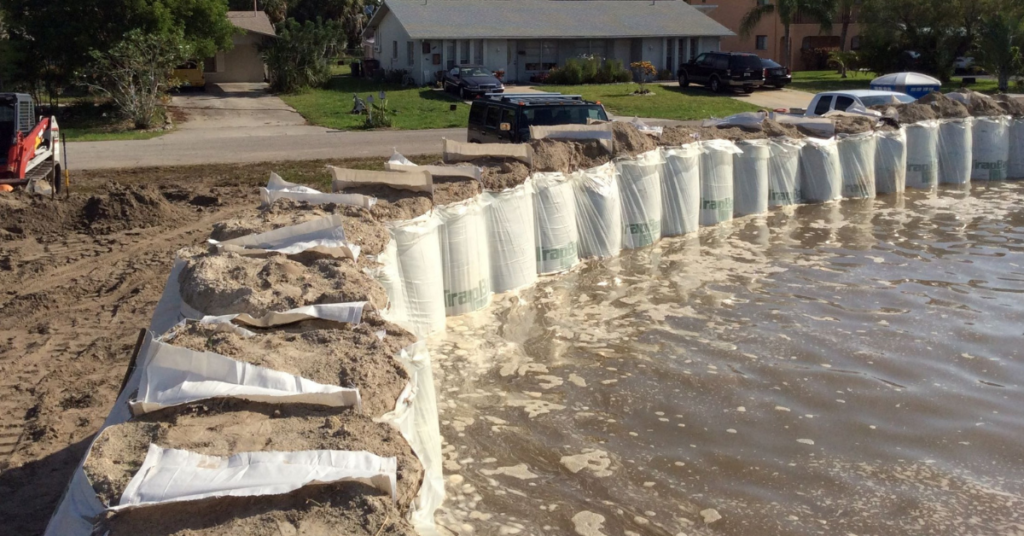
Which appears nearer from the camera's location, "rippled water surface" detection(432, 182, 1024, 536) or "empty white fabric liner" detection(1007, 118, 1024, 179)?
"rippled water surface" detection(432, 182, 1024, 536)

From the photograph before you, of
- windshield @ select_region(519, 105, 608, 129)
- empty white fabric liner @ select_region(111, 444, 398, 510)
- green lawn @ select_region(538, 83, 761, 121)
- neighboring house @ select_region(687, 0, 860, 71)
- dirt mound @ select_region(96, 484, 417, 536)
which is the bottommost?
dirt mound @ select_region(96, 484, 417, 536)

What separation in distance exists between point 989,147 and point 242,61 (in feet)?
99.4

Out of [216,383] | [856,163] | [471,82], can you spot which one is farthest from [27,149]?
[471,82]

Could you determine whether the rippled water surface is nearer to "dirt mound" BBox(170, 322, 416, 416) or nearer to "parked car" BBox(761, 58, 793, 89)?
"dirt mound" BBox(170, 322, 416, 416)

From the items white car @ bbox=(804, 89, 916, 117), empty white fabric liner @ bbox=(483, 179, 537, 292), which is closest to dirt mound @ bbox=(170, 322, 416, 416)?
empty white fabric liner @ bbox=(483, 179, 537, 292)

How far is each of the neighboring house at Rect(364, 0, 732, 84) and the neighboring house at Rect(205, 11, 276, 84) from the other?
5135 mm

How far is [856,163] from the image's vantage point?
47.2 ft

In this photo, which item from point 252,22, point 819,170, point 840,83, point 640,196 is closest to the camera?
point 640,196

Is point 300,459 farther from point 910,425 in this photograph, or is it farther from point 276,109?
point 276,109

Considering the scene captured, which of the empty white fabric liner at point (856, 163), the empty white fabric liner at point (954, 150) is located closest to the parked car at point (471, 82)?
the empty white fabric liner at point (954, 150)

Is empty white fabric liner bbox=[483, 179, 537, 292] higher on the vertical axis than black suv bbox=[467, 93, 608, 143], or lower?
lower

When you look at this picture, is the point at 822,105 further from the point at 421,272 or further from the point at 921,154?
the point at 421,272

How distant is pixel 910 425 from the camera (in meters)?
6.61

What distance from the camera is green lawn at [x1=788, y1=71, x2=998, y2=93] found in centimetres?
3366
